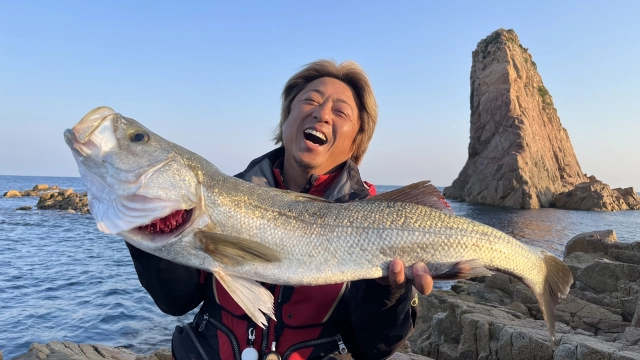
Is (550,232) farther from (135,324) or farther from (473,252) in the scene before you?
(473,252)

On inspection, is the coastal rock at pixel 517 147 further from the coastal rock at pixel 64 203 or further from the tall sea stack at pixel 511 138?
the coastal rock at pixel 64 203

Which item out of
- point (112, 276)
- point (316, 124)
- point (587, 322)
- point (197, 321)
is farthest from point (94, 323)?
point (587, 322)

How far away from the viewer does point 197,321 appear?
316 cm

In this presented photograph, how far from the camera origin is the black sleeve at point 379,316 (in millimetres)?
2834

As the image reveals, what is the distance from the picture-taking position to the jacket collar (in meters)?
3.38

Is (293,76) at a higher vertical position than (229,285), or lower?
higher

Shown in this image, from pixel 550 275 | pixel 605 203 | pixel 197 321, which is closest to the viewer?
pixel 197 321

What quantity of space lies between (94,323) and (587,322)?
33.8ft

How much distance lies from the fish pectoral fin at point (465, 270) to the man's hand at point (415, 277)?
132mm

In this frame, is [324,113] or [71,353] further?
[71,353]

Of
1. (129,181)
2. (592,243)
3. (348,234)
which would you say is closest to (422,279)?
(348,234)

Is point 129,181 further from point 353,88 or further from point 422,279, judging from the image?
point 353,88

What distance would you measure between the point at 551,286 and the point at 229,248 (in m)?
2.57

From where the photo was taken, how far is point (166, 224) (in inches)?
102
